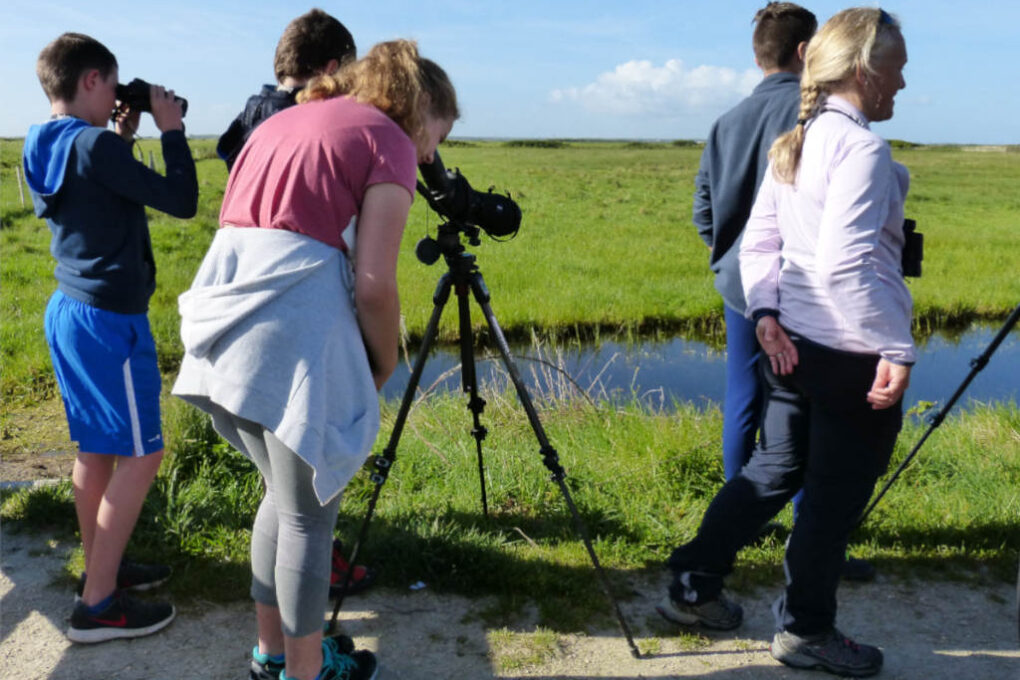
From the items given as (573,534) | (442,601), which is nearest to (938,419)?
(573,534)

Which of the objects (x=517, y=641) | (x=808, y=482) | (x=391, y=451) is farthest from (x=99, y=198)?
(x=808, y=482)

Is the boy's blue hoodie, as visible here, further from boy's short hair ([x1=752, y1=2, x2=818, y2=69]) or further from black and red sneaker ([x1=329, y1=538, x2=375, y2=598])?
boy's short hair ([x1=752, y1=2, x2=818, y2=69])

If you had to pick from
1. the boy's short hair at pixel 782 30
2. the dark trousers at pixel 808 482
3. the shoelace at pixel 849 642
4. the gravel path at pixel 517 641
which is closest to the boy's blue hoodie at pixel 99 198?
the gravel path at pixel 517 641

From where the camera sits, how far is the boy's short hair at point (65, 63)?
2.51 meters

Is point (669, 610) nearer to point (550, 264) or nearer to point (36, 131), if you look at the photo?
point (36, 131)

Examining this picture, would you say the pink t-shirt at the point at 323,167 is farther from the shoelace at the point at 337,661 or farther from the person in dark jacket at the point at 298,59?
the shoelace at the point at 337,661

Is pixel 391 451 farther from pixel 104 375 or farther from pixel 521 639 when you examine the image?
pixel 104 375

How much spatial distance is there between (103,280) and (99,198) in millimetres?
248

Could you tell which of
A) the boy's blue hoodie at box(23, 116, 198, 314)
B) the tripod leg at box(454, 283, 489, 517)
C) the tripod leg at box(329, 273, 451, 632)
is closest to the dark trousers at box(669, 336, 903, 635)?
the tripod leg at box(454, 283, 489, 517)

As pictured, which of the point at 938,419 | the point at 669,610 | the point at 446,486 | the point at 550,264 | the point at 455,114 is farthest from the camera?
the point at 550,264

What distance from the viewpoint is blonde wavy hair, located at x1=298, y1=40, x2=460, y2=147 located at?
195 cm

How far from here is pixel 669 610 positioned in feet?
9.29

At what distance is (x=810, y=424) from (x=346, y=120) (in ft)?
5.15

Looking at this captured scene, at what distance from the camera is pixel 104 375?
2.59 meters
